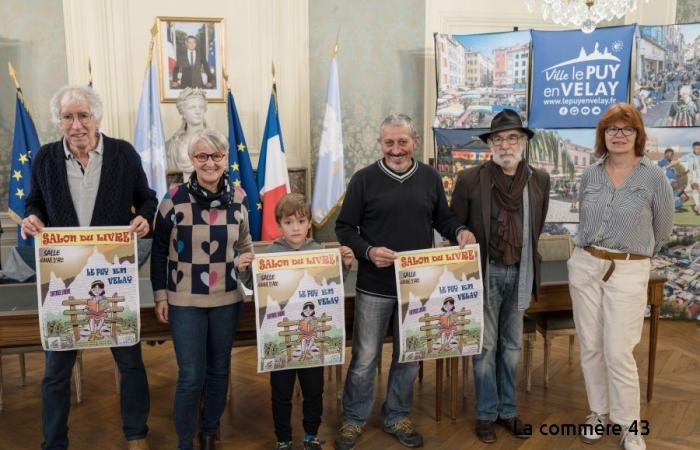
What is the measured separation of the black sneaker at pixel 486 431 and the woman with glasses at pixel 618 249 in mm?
551

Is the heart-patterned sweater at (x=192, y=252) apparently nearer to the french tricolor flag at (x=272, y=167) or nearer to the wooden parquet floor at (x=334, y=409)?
the wooden parquet floor at (x=334, y=409)

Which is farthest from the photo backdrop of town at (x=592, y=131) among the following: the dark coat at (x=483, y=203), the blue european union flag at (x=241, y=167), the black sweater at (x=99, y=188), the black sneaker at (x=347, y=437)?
the black sweater at (x=99, y=188)

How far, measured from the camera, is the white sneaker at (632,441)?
274 cm

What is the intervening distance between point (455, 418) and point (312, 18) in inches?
144

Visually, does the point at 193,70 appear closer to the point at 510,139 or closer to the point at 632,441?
the point at 510,139

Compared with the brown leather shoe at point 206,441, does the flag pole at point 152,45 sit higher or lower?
higher

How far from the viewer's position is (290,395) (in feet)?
8.49

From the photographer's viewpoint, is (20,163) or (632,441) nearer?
(632,441)

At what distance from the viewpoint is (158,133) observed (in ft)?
15.7

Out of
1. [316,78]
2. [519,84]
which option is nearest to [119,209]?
[316,78]

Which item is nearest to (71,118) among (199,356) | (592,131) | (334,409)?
(199,356)

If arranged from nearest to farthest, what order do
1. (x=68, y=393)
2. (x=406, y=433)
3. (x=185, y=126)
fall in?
(x=68, y=393), (x=406, y=433), (x=185, y=126)

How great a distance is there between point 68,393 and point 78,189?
85 centimetres

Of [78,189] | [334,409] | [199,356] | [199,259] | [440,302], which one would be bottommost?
[334,409]
